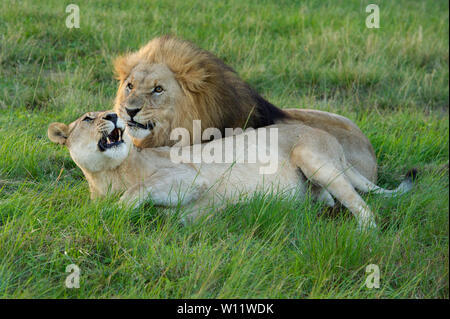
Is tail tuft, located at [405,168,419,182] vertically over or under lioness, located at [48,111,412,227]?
under

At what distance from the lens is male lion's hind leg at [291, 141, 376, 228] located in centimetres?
Result: 409

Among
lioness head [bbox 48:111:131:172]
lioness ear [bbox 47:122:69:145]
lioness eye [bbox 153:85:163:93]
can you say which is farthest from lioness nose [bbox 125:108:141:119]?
lioness ear [bbox 47:122:69:145]

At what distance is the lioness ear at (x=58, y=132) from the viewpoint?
3925 mm

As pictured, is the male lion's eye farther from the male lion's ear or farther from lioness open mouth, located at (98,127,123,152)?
the male lion's ear

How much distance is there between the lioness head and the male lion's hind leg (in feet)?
4.06

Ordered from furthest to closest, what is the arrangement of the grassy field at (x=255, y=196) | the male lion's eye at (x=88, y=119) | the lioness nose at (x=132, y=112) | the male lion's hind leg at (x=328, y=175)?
1. the lioness nose at (x=132, y=112)
2. the male lion's hind leg at (x=328, y=175)
3. the male lion's eye at (x=88, y=119)
4. the grassy field at (x=255, y=196)

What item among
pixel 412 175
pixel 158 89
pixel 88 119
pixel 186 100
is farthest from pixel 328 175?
pixel 88 119

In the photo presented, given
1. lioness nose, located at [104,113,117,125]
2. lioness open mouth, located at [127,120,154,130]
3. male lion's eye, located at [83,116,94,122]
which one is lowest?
lioness open mouth, located at [127,120,154,130]

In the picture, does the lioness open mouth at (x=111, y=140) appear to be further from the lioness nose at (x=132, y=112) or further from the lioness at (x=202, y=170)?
the lioness nose at (x=132, y=112)

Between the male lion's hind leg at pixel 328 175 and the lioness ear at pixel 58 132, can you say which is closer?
the lioness ear at pixel 58 132

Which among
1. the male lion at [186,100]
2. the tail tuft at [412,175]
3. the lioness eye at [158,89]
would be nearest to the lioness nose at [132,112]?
the male lion at [186,100]

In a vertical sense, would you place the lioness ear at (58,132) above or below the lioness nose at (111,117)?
below

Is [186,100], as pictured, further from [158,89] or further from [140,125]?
[140,125]
